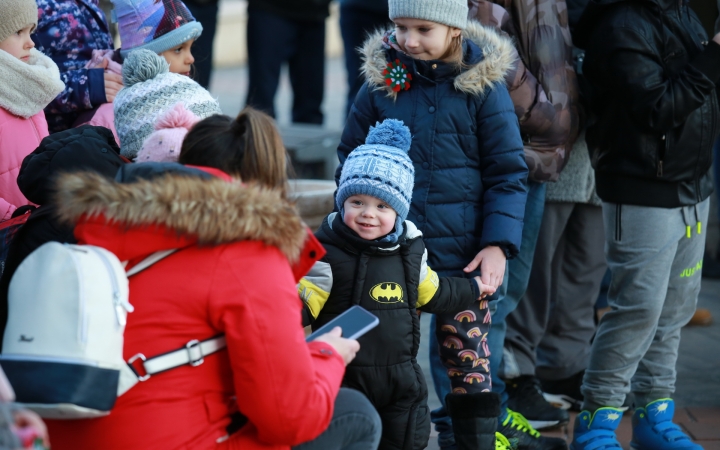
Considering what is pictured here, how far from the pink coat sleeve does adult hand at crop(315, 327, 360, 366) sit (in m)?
0.20

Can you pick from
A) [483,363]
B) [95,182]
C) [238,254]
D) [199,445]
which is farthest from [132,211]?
[483,363]

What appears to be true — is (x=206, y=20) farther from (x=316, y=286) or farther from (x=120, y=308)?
(x=120, y=308)

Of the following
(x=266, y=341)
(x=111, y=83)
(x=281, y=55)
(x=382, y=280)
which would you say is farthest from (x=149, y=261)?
(x=281, y=55)

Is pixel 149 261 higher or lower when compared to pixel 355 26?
lower

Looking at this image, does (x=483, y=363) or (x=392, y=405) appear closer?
(x=392, y=405)

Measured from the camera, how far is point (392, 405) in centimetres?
284

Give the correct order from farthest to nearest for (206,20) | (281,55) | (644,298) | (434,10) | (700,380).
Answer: (281,55) < (206,20) < (700,380) < (644,298) < (434,10)

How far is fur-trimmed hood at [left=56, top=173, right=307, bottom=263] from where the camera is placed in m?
1.93

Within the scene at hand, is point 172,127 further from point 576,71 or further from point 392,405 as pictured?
point 576,71

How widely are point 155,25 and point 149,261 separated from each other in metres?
1.70

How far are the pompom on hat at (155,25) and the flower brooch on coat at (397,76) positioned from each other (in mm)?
824

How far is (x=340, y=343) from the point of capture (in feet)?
7.43

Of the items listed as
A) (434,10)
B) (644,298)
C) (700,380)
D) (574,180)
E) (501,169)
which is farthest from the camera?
(700,380)

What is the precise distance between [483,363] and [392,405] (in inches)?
17.6
